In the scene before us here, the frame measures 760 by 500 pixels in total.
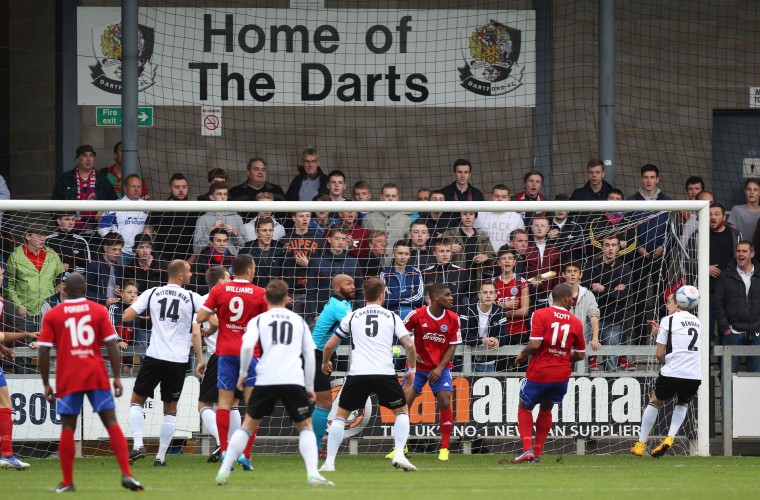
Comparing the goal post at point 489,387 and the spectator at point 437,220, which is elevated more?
the spectator at point 437,220

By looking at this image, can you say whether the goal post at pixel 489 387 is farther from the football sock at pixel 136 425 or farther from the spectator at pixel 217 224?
the football sock at pixel 136 425

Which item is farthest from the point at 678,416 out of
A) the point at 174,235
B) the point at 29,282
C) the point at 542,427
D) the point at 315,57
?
the point at 315,57

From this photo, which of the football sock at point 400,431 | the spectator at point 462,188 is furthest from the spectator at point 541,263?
the football sock at point 400,431

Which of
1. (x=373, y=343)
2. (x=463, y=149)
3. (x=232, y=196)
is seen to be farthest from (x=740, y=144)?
(x=373, y=343)

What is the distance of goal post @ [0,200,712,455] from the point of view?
12.4m

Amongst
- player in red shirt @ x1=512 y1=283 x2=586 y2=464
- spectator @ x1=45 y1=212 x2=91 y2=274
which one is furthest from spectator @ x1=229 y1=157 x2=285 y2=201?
player in red shirt @ x1=512 y1=283 x2=586 y2=464

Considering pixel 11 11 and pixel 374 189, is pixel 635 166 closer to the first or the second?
pixel 374 189

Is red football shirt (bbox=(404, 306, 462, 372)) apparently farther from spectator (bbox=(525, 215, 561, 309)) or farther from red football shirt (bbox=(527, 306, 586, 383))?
spectator (bbox=(525, 215, 561, 309))

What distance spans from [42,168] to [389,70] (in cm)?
482

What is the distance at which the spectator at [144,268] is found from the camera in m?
12.9

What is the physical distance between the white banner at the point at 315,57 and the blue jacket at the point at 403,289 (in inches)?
150

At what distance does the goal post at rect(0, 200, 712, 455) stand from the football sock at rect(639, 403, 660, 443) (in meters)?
0.67

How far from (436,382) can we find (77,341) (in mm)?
4143

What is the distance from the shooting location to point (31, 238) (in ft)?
41.5
